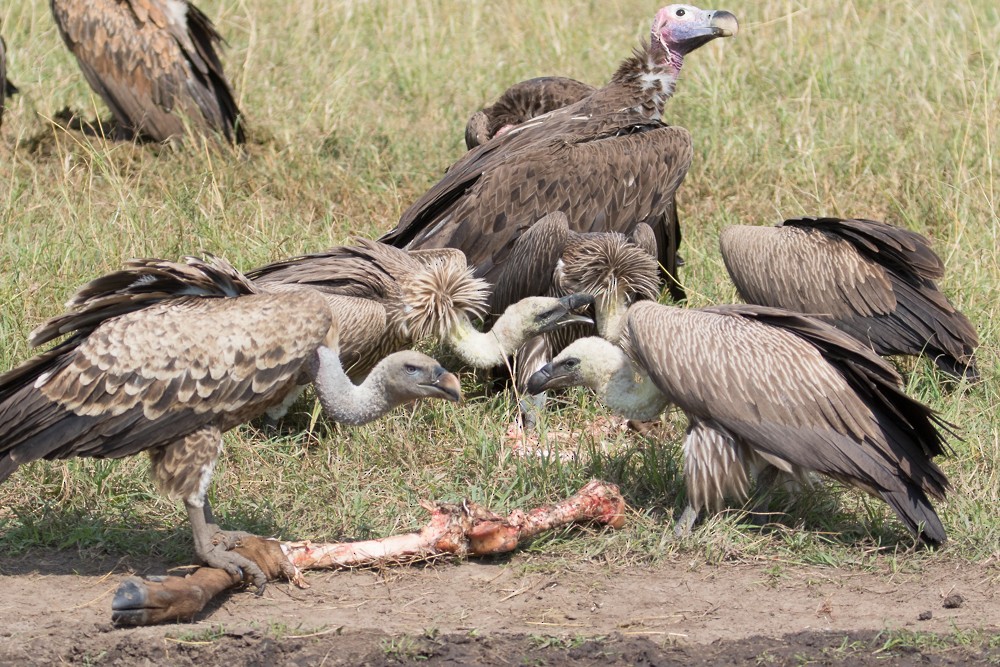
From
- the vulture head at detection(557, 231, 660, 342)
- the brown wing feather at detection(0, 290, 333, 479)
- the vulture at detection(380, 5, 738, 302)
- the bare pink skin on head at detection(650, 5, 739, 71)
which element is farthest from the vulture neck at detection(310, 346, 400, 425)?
the bare pink skin on head at detection(650, 5, 739, 71)

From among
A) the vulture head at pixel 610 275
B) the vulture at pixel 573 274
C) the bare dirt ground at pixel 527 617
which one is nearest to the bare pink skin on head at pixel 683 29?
the vulture at pixel 573 274

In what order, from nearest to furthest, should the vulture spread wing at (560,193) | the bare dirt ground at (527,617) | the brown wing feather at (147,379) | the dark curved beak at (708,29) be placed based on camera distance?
the bare dirt ground at (527,617) → the brown wing feather at (147,379) → the vulture spread wing at (560,193) → the dark curved beak at (708,29)

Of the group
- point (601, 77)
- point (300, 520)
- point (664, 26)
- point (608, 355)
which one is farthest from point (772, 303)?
point (601, 77)

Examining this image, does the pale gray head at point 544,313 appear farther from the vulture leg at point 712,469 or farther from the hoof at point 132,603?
the hoof at point 132,603

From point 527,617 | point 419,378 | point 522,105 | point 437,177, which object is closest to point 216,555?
point 419,378

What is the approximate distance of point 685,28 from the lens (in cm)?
704

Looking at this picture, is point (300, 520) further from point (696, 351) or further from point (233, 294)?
point (696, 351)

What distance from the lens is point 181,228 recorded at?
679 cm

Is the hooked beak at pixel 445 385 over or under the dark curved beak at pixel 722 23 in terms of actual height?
under

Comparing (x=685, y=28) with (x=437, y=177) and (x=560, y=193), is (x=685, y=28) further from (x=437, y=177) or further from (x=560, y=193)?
(x=437, y=177)

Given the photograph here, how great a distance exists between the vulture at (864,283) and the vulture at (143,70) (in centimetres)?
398

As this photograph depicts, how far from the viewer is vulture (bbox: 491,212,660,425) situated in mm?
5836

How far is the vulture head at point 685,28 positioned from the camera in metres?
7.02

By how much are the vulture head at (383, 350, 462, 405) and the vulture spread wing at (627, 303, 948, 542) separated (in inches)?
29.1
